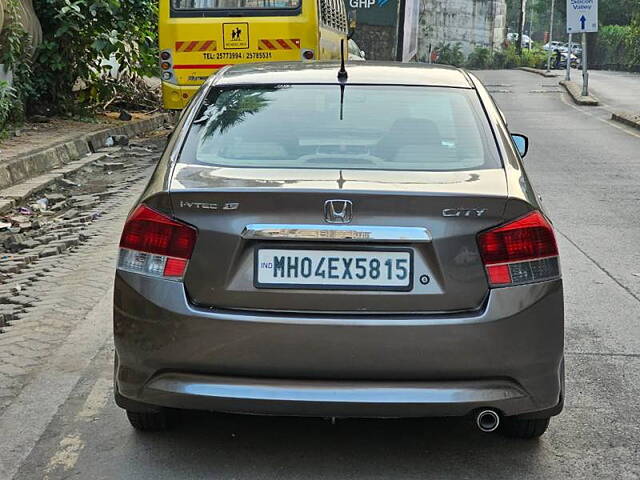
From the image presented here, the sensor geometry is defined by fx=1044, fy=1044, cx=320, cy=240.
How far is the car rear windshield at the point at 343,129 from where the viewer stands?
4109 mm

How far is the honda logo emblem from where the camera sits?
359 cm

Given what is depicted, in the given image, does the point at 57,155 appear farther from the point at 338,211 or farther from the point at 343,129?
the point at 338,211

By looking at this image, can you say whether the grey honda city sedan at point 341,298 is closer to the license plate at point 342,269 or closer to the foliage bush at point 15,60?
the license plate at point 342,269

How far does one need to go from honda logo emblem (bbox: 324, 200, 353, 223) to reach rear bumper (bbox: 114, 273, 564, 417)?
340mm

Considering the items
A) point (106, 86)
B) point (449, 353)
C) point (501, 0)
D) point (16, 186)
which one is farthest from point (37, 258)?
point (501, 0)

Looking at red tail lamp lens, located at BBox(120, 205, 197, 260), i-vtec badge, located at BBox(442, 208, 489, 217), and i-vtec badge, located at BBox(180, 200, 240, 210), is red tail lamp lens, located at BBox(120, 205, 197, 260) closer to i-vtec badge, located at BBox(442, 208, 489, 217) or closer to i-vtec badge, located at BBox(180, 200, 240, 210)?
i-vtec badge, located at BBox(180, 200, 240, 210)

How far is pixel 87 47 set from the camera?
632 inches

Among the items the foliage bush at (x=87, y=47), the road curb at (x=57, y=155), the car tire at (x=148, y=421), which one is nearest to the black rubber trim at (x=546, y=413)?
the car tire at (x=148, y=421)

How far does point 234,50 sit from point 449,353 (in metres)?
12.5

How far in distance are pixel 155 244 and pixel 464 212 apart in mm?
1102

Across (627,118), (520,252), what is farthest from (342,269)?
(627,118)

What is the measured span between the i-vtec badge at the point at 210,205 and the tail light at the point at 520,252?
2.84 feet

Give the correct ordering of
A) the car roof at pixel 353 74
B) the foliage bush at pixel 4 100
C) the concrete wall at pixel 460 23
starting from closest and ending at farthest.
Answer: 1. the car roof at pixel 353 74
2. the foliage bush at pixel 4 100
3. the concrete wall at pixel 460 23

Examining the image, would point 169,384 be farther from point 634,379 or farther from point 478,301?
point 634,379
